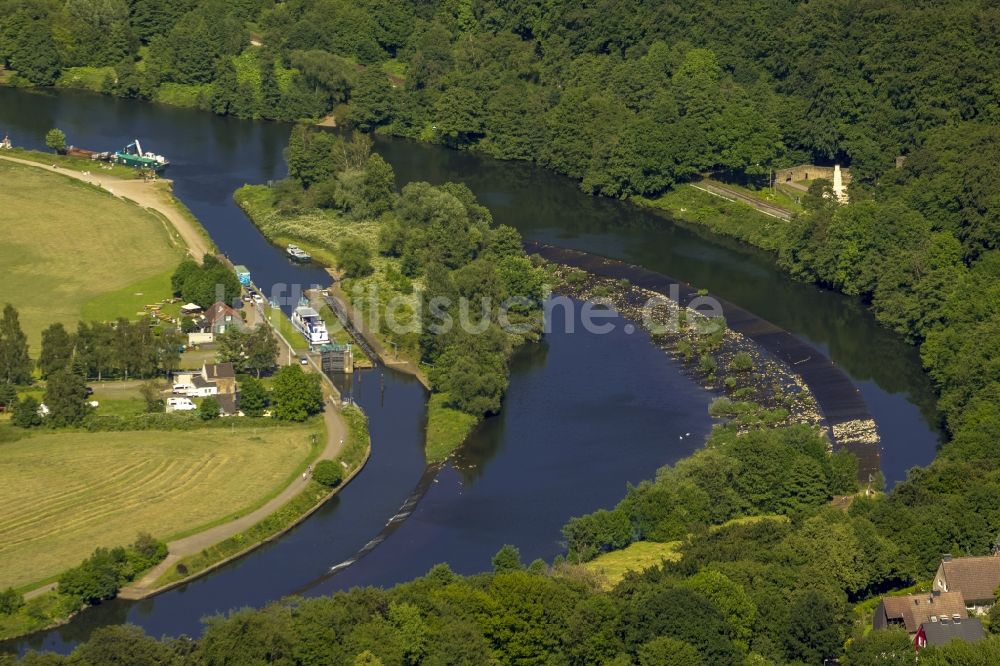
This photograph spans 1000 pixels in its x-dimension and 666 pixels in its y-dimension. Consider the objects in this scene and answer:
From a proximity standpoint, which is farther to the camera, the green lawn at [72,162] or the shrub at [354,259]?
the green lawn at [72,162]

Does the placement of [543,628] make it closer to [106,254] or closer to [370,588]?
[370,588]

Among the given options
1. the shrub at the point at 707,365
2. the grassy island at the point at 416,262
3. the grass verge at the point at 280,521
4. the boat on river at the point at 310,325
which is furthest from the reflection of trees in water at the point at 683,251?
the boat on river at the point at 310,325

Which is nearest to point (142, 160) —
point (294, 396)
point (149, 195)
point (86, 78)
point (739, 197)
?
point (149, 195)

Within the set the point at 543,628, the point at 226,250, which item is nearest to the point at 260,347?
the point at 226,250

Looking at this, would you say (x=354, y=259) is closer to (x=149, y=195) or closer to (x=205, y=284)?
(x=205, y=284)

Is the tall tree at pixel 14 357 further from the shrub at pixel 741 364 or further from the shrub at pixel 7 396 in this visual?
the shrub at pixel 741 364

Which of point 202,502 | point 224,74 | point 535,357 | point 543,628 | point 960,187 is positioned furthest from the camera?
point 224,74
